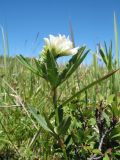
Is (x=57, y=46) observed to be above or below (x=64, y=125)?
above

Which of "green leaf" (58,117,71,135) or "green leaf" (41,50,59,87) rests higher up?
"green leaf" (41,50,59,87)

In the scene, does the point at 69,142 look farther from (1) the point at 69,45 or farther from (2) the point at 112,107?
(1) the point at 69,45

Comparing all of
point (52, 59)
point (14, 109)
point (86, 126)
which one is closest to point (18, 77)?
point (14, 109)

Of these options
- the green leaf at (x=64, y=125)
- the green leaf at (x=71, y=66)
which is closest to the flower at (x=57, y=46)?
the green leaf at (x=71, y=66)

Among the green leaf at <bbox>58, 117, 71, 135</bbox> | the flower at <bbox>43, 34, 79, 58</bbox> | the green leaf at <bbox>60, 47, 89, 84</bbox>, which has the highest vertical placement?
the flower at <bbox>43, 34, 79, 58</bbox>

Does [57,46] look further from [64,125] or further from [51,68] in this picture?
[64,125]

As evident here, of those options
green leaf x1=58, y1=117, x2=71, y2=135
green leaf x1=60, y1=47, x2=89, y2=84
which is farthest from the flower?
green leaf x1=58, y1=117, x2=71, y2=135

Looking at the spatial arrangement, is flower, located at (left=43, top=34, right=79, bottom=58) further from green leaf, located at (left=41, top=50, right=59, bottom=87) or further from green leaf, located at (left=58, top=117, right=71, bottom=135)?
green leaf, located at (left=58, top=117, right=71, bottom=135)

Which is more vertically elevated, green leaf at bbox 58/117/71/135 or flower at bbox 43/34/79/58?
flower at bbox 43/34/79/58

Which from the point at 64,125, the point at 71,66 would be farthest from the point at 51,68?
the point at 64,125

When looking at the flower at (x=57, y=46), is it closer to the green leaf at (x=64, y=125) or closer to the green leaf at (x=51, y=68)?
the green leaf at (x=51, y=68)

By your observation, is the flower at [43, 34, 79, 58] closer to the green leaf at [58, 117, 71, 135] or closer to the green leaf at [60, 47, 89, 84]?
the green leaf at [60, 47, 89, 84]
